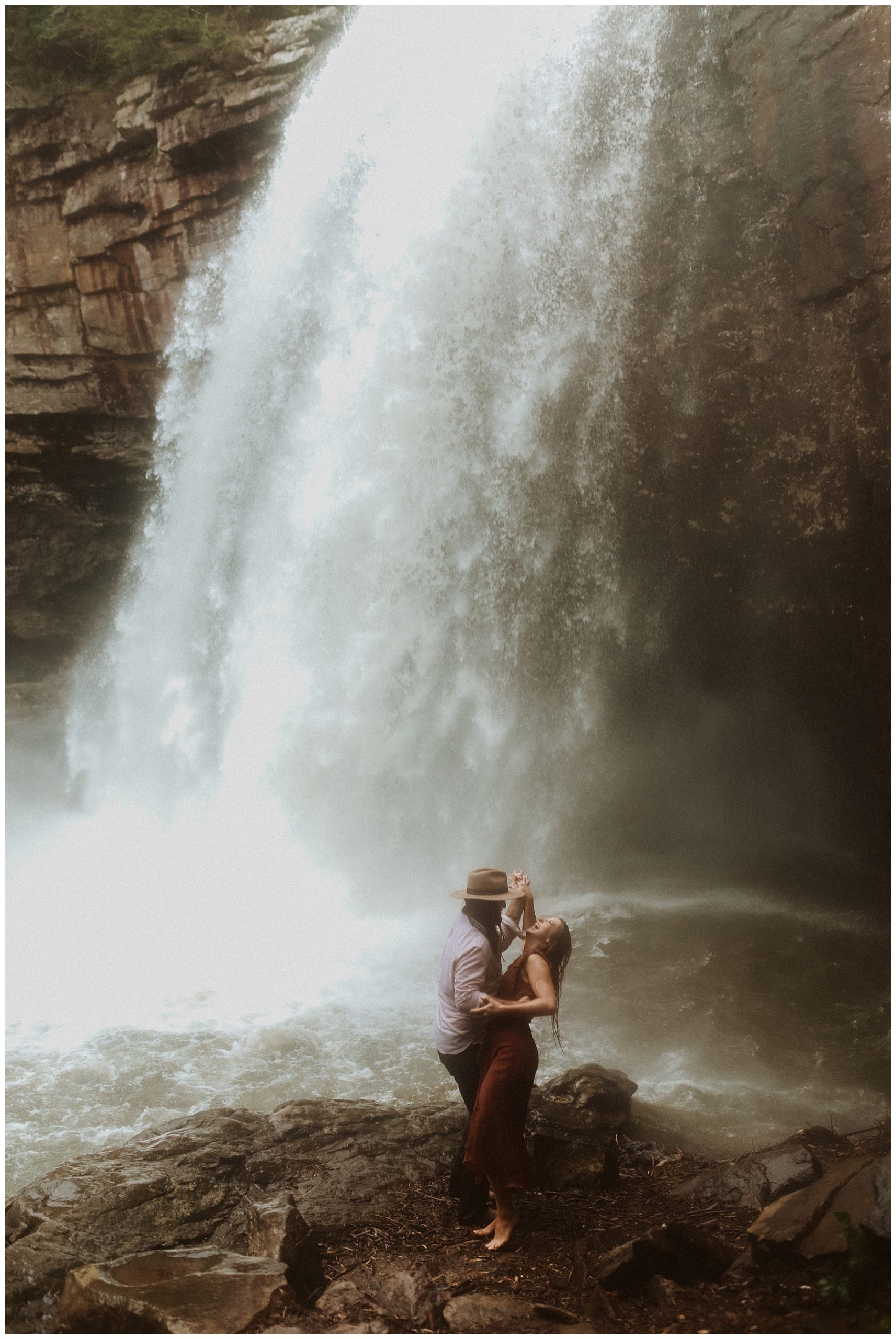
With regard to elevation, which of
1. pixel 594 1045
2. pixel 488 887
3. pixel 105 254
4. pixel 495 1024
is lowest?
pixel 594 1045

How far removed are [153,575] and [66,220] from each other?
5927 mm

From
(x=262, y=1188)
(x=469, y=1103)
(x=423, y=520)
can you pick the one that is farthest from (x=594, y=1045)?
(x=423, y=520)

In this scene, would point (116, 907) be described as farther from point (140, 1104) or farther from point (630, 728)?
point (630, 728)

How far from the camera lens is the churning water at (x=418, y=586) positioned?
8.80 metres

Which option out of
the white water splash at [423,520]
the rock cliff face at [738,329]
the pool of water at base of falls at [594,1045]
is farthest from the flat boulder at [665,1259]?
the rock cliff face at [738,329]

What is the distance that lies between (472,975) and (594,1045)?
3401 mm

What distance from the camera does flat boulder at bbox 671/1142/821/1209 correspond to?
388 cm

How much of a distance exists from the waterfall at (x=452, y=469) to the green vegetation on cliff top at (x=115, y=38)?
2.71 m

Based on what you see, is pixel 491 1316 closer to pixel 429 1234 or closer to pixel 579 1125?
→ pixel 429 1234

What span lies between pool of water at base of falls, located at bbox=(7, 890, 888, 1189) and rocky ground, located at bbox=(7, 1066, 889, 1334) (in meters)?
0.85

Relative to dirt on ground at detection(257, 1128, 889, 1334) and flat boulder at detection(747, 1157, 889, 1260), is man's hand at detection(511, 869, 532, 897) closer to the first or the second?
dirt on ground at detection(257, 1128, 889, 1334)

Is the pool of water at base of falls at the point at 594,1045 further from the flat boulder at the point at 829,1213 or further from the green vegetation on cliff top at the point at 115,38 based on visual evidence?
the green vegetation on cliff top at the point at 115,38

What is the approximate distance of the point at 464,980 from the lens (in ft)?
12.4

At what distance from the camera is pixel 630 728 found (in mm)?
11727
